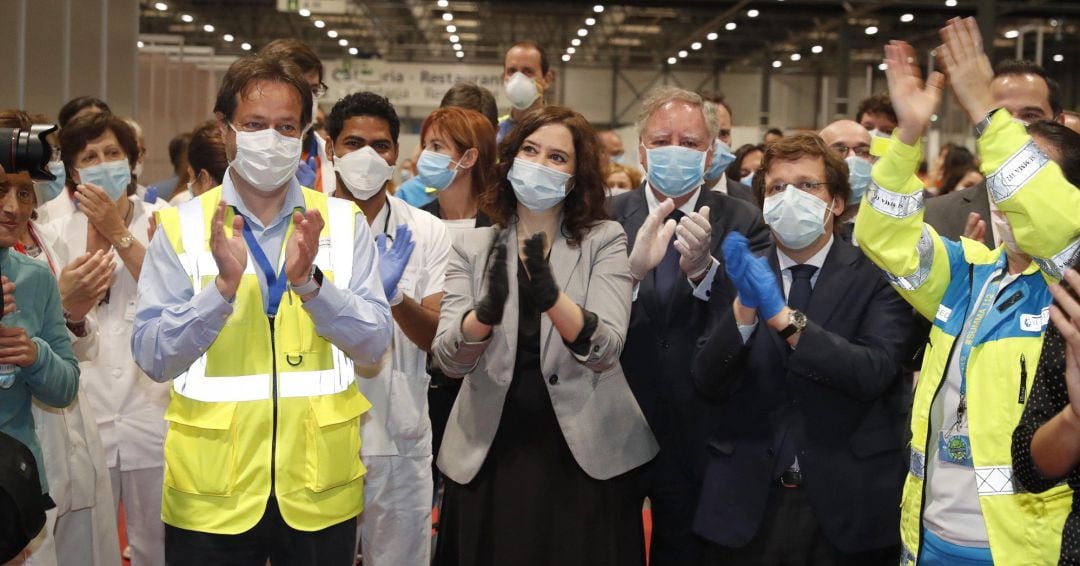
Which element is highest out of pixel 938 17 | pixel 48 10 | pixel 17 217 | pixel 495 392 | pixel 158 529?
pixel 938 17

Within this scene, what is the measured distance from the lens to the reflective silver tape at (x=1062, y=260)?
2201mm

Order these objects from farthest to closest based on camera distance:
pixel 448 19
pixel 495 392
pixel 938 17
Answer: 1. pixel 448 19
2. pixel 938 17
3. pixel 495 392

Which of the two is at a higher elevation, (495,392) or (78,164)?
(78,164)

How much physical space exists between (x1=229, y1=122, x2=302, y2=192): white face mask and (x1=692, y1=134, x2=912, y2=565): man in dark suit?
1165mm

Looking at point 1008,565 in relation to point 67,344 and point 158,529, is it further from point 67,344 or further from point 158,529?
point 158,529

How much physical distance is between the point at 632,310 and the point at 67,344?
1608 mm

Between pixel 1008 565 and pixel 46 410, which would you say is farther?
pixel 46 410

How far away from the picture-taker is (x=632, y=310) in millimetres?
3211

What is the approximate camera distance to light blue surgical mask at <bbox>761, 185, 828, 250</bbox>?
298cm

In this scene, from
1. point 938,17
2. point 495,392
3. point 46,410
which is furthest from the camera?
point 938,17

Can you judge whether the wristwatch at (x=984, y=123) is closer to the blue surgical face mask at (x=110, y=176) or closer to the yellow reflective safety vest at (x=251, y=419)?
the yellow reflective safety vest at (x=251, y=419)

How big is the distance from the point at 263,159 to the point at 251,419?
637 millimetres

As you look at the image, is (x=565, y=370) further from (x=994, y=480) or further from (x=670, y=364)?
(x=994, y=480)

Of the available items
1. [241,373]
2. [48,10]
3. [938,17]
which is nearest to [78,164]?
[241,373]
